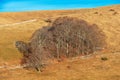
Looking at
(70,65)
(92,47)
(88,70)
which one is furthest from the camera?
(92,47)

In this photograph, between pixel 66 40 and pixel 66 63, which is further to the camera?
pixel 66 40

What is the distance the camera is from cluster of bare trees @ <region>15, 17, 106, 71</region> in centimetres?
9316

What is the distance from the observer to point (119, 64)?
277 ft

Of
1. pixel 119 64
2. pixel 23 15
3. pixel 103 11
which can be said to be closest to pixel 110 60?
pixel 119 64

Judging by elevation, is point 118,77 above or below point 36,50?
below

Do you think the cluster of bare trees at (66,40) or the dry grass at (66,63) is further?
the cluster of bare trees at (66,40)

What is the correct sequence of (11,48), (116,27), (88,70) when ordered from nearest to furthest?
1. (88,70)
2. (11,48)
3. (116,27)

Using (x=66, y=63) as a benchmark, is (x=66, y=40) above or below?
above

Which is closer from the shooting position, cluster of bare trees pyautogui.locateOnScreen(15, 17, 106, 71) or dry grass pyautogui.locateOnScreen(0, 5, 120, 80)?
dry grass pyautogui.locateOnScreen(0, 5, 120, 80)

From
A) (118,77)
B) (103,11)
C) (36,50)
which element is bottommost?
(118,77)

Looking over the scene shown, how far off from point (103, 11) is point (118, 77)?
85094 mm

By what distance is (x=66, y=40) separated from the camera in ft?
331

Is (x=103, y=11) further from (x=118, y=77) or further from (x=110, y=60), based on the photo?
(x=118, y=77)

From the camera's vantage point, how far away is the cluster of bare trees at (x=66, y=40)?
93.2 meters
